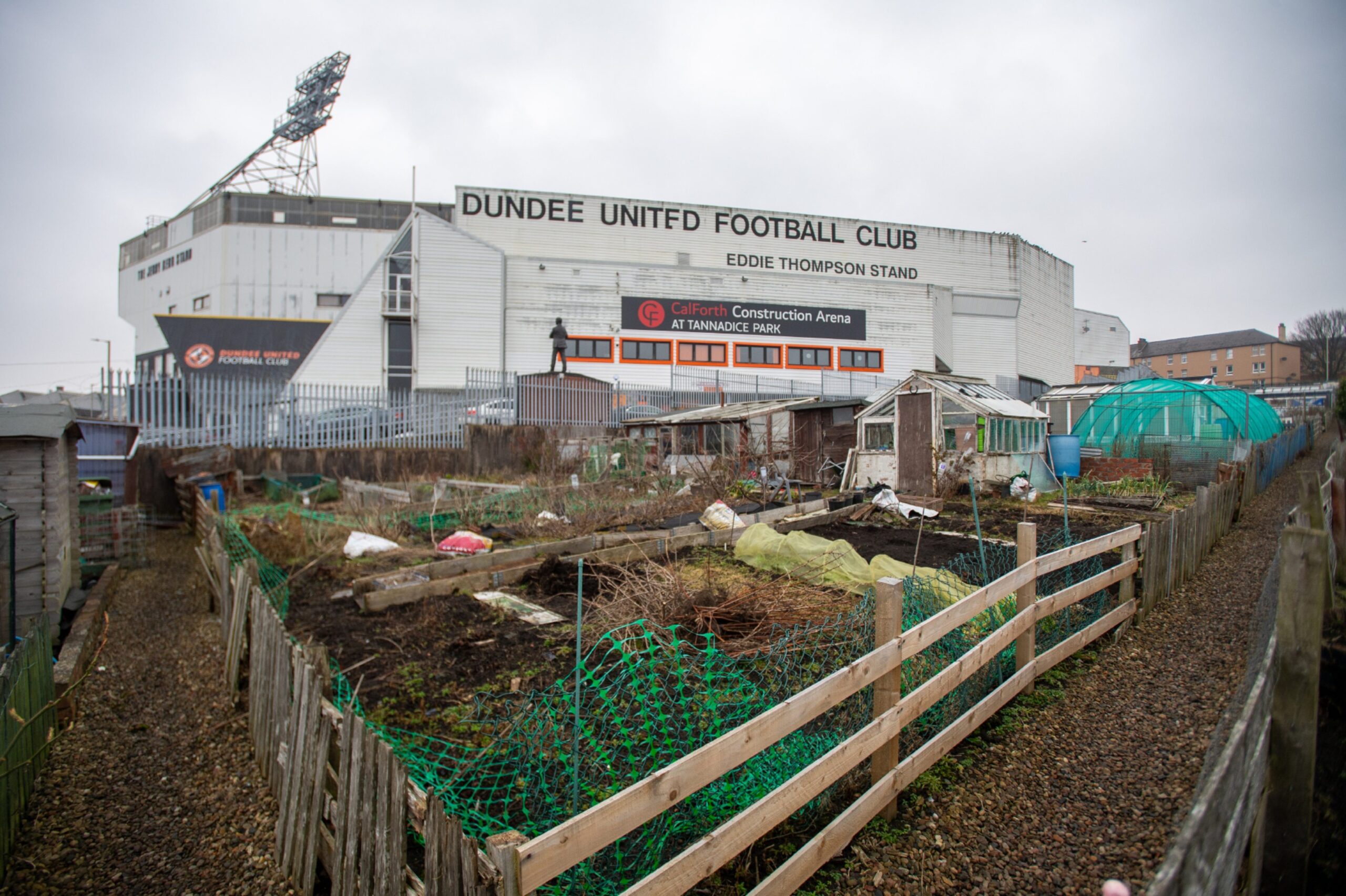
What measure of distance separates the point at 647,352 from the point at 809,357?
8.53 metres

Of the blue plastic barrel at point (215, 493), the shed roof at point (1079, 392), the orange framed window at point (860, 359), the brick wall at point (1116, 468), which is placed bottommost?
the blue plastic barrel at point (215, 493)

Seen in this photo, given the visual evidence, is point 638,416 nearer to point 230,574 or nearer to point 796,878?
point 230,574

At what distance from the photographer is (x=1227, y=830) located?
5.55 feet

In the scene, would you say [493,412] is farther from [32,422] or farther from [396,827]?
[396,827]

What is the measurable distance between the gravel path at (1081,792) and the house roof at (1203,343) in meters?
89.0

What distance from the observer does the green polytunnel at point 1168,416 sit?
1894 cm

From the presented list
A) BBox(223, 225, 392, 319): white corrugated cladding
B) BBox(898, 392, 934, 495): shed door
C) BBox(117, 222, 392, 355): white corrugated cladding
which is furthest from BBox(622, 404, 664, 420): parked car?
BBox(223, 225, 392, 319): white corrugated cladding

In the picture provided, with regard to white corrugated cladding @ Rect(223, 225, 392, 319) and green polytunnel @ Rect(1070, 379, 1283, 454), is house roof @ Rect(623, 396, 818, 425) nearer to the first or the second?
green polytunnel @ Rect(1070, 379, 1283, 454)

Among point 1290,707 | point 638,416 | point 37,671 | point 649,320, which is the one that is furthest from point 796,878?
point 649,320

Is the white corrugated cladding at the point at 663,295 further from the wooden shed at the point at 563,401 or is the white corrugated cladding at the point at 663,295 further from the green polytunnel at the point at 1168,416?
the green polytunnel at the point at 1168,416

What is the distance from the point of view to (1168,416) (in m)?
19.7

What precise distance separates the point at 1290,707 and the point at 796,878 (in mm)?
1840

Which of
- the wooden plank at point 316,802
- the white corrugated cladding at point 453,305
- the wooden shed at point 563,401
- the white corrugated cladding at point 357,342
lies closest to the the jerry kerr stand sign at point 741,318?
the white corrugated cladding at point 453,305

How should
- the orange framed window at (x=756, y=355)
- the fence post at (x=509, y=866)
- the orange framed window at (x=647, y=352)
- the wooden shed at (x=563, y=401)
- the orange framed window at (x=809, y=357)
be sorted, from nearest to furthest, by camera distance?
Result: the fence post at (x=509, y=866), the wooden shed at (x=563, y=401), the orange framed window at (x=647, y=352), the orange framed window at (x=756, y=355), the orange framed window at (x=809, y=357)
